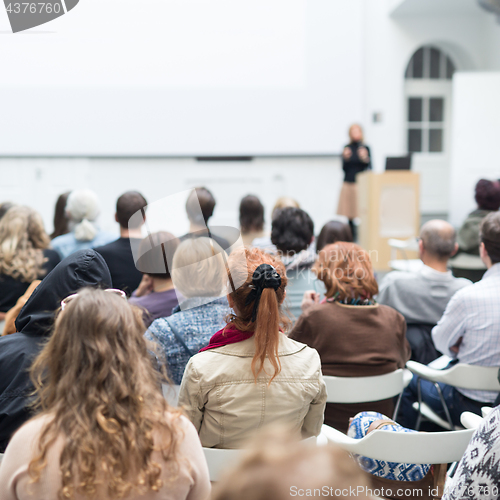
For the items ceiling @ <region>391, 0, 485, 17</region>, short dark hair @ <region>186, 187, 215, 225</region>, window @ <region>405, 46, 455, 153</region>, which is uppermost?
ceiling @ <region>391, 0, 485, 17</region>

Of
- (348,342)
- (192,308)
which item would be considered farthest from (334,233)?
(192,308)

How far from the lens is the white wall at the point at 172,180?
7.11 metres

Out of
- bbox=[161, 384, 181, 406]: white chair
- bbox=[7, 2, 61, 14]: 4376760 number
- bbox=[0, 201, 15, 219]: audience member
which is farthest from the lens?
bbox=[7, 2, 61, 14]: 4376760 number

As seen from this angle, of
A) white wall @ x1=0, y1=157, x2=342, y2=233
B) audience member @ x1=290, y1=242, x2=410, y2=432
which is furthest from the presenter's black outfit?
audience member @ x1=290, y1=242, x2=410, y2=432

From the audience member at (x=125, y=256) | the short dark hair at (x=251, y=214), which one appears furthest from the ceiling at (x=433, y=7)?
the audience member at (x=125, y=256)

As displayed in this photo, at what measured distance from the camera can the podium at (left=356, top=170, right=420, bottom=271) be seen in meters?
5.42

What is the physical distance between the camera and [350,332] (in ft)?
6.07

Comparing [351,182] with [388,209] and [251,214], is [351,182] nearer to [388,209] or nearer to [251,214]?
[388,209]

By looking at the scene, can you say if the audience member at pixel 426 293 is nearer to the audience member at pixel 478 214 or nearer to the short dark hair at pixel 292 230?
the short dark hair at pixel 292 230

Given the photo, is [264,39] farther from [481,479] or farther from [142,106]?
[481,479]

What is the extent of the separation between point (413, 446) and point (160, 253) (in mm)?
1297

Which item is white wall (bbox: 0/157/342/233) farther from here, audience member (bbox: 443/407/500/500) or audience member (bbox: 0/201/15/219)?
audience member (bbox: 443/407/500/500)

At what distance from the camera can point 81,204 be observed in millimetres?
3484

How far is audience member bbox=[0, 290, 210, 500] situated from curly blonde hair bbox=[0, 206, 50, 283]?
1.74 m
